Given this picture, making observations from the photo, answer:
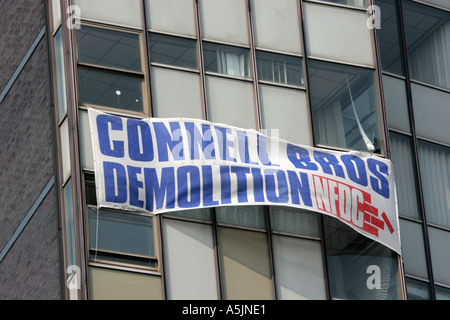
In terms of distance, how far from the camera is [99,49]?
30641 mm

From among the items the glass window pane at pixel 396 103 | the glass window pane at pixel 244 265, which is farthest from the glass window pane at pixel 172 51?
the glass window pane at pixel 396 103

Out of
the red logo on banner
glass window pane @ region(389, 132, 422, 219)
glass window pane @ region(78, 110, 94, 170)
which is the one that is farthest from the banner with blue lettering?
glass window pane @ region(389, 132, 422, 219)

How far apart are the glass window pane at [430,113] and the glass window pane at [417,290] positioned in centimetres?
389

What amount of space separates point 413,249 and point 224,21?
21.4 ft

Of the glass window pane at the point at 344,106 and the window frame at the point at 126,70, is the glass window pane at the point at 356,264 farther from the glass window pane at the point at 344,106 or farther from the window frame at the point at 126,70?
the window frame at the point at 126,70

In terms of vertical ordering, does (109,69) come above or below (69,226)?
above

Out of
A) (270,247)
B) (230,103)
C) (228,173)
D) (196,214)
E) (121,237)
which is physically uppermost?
(230,103)

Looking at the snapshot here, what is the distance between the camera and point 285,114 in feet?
104

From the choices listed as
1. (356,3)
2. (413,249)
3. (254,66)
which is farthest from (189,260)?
(356,3)

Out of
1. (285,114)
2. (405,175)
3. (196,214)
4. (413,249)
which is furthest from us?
(405,175)

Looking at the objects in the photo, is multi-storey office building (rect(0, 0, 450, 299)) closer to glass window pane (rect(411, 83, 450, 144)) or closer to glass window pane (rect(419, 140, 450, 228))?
glass window pane (rect(419, 140, 450, 228))

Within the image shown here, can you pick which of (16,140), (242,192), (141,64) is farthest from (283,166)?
(16,140)

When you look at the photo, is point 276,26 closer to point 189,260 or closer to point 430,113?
point 430,113

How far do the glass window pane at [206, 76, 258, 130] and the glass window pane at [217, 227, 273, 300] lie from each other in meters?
2.35
